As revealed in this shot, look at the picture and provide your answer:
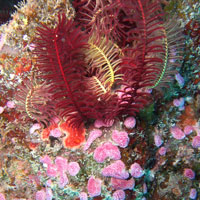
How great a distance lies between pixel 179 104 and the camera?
9.34ft

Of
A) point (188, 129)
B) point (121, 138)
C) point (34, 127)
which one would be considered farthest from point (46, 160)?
point (188, 129)

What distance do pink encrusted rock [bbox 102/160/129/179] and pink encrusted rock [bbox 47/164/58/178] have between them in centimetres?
69

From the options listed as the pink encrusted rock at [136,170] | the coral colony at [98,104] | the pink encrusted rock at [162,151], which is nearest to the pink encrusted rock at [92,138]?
the coral colony at [98,104]

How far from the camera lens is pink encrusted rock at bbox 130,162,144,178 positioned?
7.58ft

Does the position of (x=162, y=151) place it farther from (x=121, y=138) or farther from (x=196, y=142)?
(x=121, y=138)

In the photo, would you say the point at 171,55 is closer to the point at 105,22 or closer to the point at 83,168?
the point at 105,22

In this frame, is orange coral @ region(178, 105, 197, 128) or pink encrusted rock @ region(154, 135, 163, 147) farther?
orange coral @ region(178, 105, 197, 128)

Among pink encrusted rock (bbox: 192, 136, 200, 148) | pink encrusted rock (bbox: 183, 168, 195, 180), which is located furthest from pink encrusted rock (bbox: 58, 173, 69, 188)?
pink encrusted rock (bbox: 192, 136, 200, 148)

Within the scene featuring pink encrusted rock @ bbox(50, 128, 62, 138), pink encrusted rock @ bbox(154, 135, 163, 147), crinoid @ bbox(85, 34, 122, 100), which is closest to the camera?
crinoid @ bbox(85, 34, 122, 100)

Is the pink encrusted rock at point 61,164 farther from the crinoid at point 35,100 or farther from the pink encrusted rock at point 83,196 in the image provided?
the crinoid at point 35,100

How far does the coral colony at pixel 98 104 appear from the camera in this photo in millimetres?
2043

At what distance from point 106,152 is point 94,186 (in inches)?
18.8

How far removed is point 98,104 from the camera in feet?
7.07

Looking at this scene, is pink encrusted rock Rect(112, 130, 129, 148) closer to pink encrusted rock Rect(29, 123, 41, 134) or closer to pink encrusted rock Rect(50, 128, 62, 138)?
pink encrusted rock Rect(50, 128, 62, 138)
